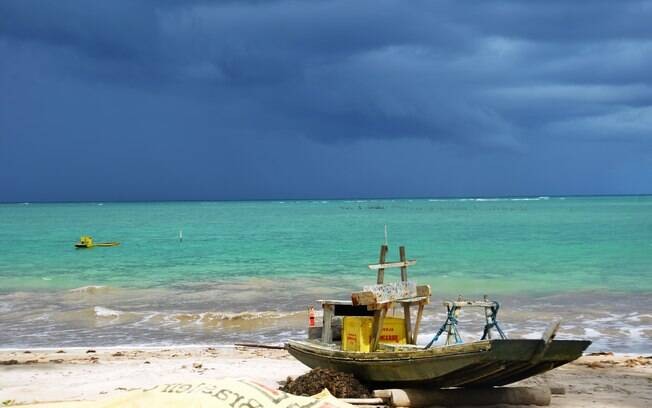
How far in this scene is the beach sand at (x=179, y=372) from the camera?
1228 centimetres

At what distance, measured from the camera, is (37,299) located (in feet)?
90.0

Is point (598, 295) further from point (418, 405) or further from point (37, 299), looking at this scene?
point (37, 299)

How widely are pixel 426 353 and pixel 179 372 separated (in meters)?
5.85

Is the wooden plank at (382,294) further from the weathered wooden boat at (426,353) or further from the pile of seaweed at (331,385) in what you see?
the pile of seaweed at (331,385)

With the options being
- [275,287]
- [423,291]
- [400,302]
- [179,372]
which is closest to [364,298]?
[400,302]

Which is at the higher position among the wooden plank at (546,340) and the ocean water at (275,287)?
the wooden plank at (546,340)

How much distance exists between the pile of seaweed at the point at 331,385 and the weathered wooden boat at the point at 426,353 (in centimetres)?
24

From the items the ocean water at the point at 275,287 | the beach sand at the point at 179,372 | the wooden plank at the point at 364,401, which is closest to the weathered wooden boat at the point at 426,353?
the wooden plank at the point at 364,401

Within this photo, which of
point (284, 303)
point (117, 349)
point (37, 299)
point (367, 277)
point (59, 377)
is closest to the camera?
point (59, 377)

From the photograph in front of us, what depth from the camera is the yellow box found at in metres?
12.0

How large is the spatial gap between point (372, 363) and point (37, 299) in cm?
2001

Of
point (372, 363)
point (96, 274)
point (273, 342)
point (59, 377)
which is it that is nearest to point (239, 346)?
point (273, 342)

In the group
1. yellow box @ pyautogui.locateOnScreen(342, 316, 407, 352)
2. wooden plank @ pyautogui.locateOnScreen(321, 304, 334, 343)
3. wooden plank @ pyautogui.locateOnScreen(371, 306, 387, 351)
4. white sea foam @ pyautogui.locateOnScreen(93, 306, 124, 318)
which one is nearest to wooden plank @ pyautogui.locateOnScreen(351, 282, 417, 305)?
wooden plank @ pyautogui.locateOnScreen(371, 306, 387, 351)

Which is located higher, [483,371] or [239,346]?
[483,371]
